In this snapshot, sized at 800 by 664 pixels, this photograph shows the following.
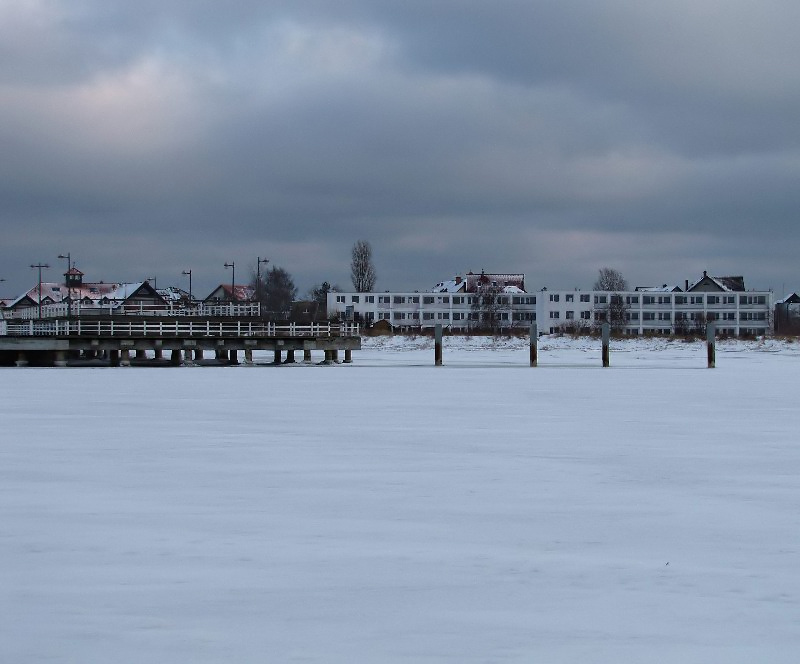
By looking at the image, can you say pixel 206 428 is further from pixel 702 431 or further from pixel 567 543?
pixel 567 543

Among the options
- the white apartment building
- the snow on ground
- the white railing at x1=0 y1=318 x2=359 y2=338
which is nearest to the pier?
the white railing at x1=0 y1=318 x2=359 y2=338

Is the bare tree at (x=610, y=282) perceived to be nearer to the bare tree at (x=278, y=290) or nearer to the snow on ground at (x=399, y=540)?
the bare tree at (x=278, y=290)

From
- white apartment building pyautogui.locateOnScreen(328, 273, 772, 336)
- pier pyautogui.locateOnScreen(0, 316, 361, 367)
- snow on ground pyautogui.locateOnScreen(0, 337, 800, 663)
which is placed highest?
white apartment building pyautogui.locateOnScreen(328, 273, 772, 336)

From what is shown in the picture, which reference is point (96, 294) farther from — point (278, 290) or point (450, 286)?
point (450, 286)

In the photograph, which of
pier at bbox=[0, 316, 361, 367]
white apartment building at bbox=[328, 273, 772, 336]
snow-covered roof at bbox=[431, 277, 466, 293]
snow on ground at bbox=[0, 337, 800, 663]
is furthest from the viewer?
snow-covered roof at bbox=[431, 277, 466, 293]

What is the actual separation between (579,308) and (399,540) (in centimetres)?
14142

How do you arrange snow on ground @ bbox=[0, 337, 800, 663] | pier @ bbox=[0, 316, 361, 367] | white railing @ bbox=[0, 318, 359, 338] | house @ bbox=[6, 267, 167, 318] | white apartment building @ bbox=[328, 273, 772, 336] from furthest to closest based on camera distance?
white apartment building @ bbox=[328, 273, 772, 336] → house @ bbox=[6, 267, 167, 318] → white railing @ bbox=[0, 318, 359, 338] → pier @ bbox=[0, 316, 361, 367] → snow on ground @ bbox=[0, 337, 800, 663]

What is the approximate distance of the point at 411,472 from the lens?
12.7 meters

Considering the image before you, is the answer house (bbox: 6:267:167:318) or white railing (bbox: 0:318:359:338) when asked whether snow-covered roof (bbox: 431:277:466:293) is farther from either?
white railing (bbox: 0:318:359:338)

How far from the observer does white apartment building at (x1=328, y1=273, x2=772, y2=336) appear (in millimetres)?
147125

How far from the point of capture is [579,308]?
14762cm

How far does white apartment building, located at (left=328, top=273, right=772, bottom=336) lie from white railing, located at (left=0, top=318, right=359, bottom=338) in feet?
307

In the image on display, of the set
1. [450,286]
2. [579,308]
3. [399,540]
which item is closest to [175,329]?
[399,540]

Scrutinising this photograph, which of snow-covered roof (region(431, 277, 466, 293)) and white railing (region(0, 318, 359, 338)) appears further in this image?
snow-covered roof (region(431, 277, 466, 293))
